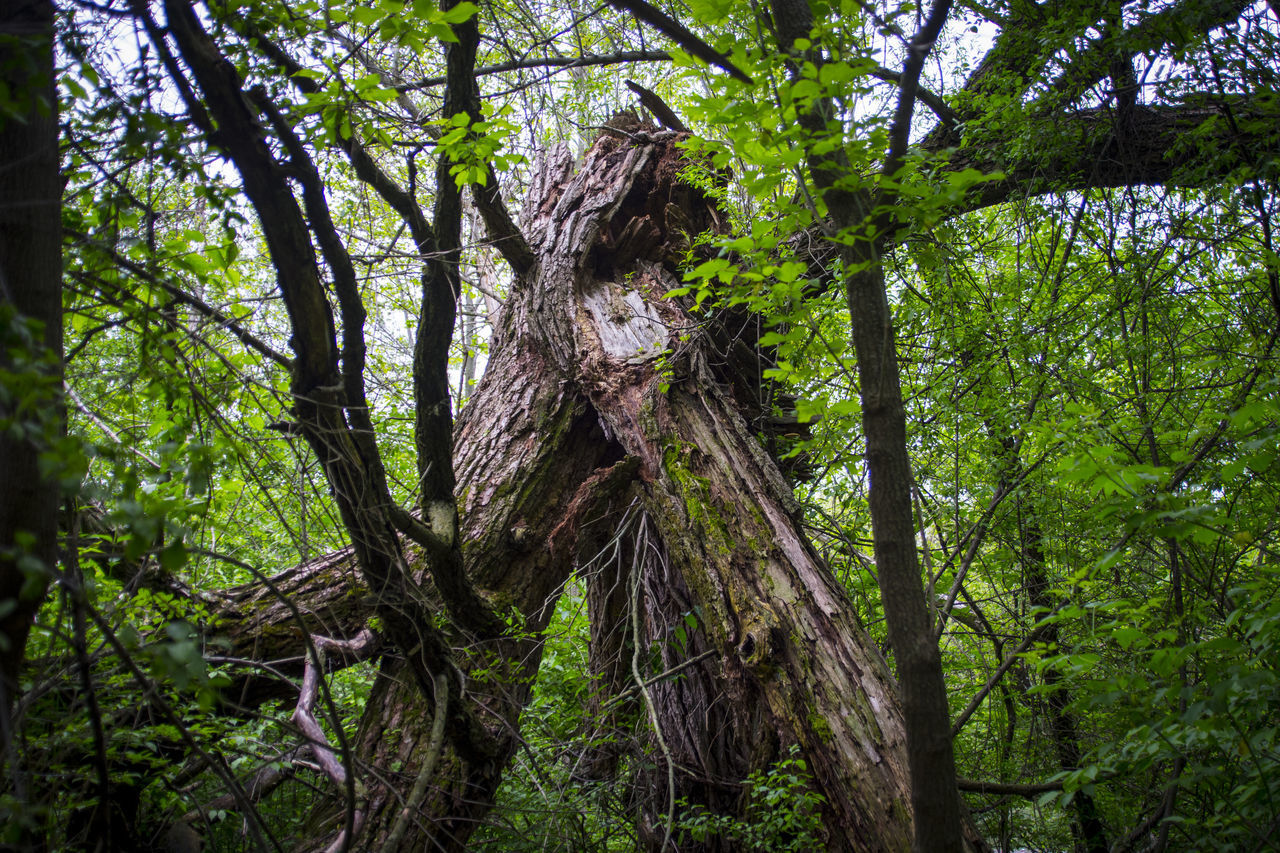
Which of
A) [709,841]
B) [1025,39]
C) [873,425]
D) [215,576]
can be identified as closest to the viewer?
[873,425]

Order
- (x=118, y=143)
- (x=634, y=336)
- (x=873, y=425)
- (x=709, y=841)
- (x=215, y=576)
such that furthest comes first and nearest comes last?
(x=215, y=576)
(x=634, y=336)
(x=709, y=841)
(x=118, y=143)
(x=873, y=425)

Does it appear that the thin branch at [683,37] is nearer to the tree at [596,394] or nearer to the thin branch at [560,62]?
the tree at [596,394]

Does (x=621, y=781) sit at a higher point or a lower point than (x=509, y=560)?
lower

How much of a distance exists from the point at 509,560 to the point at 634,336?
1.39 meters

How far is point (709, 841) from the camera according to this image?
3.16 metres

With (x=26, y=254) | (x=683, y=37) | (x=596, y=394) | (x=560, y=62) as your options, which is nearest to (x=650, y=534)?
(x=596, y=394)

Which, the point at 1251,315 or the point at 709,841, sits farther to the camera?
the point at 1251,315

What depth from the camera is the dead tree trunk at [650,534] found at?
2342 millimetres

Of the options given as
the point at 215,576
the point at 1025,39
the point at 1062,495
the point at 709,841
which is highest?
the point at 1025,39

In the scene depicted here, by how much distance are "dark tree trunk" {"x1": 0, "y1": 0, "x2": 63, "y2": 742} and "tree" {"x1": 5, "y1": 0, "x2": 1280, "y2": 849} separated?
93 mm

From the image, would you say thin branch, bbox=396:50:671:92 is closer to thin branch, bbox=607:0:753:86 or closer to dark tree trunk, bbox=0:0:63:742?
A: thin branch, bbox=607:0:753:86

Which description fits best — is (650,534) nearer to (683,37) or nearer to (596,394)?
(596,394)

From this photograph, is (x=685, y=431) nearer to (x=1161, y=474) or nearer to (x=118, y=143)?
(x=1161, y=474)

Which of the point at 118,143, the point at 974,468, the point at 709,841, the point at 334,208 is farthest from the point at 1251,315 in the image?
the point at 334,208
